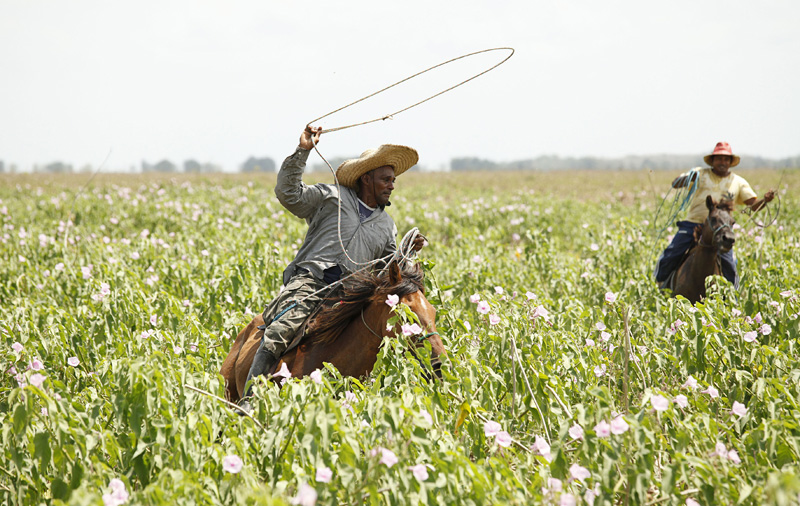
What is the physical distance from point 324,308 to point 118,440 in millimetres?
1592

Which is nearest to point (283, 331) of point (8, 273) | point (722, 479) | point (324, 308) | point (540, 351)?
point (324, 308)

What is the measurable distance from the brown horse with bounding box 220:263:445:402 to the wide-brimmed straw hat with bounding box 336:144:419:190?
36.9 inches

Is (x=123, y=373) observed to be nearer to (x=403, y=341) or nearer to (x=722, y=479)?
(x=403, y=341)

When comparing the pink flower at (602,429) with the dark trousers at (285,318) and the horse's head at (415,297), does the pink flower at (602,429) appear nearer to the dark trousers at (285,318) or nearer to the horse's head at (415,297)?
the horse's head at (415,297)

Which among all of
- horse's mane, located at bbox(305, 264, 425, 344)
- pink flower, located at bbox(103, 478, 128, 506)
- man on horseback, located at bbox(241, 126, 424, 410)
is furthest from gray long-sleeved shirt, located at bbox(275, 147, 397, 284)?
pink flower, located at bbox(103, 478, 128, 506)

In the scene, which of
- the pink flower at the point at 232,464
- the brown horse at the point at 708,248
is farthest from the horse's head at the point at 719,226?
the pink flower at the point at 232,464

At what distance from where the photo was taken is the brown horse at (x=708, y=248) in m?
6.84

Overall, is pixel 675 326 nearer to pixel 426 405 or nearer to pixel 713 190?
pixel 426 405

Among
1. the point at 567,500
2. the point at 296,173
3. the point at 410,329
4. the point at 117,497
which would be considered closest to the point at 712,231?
the point at 410,329

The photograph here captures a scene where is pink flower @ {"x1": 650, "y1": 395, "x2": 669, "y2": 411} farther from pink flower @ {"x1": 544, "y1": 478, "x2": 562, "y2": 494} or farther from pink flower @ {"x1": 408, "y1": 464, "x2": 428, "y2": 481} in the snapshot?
pink flower @ {"x1": 408, "y1": 464, "x2": 428, "y2": 481}

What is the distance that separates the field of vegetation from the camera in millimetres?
2529

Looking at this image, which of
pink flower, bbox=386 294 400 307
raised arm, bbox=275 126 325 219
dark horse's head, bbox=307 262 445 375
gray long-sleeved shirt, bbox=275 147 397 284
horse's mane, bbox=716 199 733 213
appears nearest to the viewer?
pink flower, bbox=386 294 400 307

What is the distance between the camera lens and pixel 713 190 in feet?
24.3

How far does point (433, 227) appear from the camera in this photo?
49.1ft
